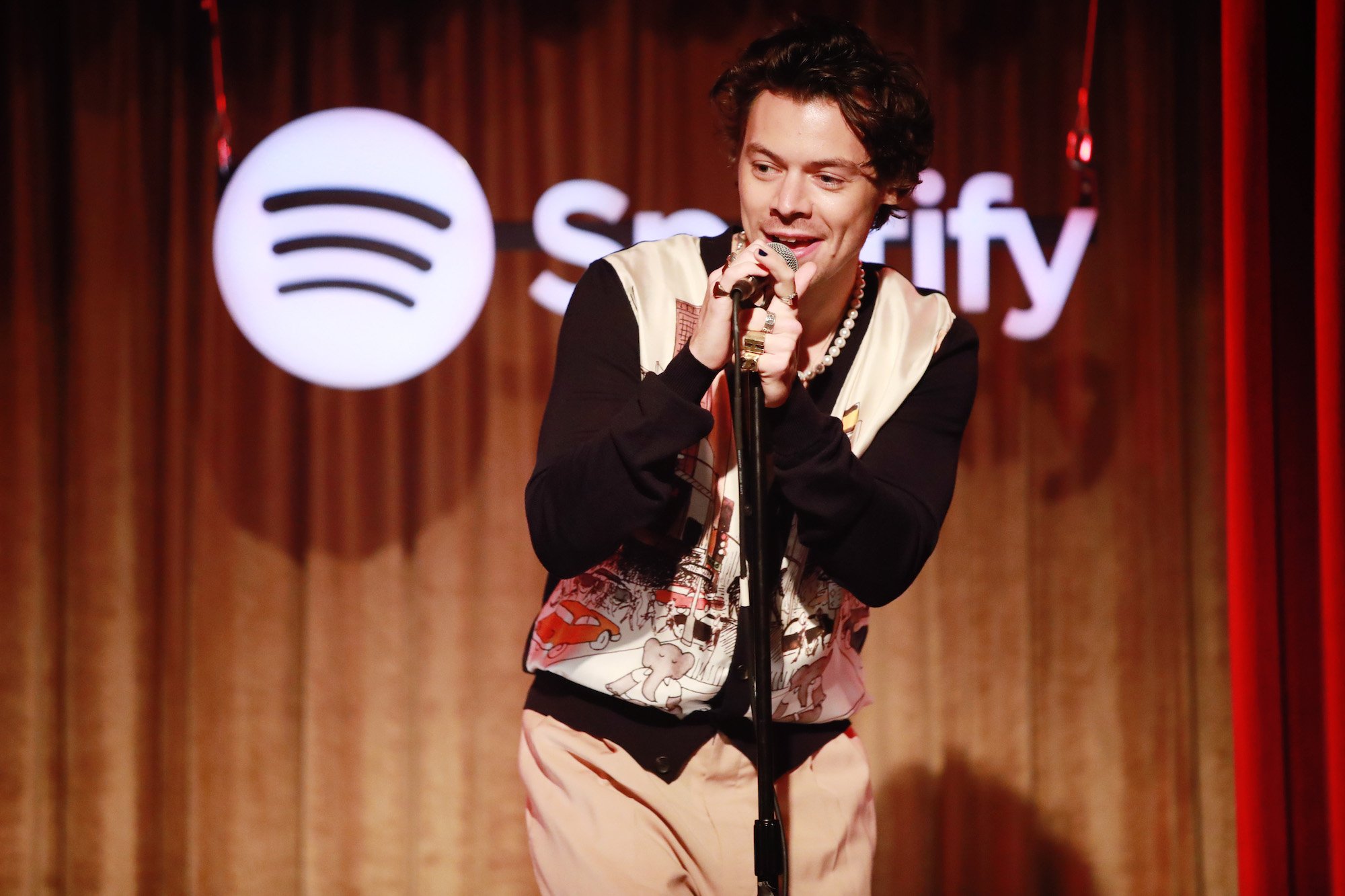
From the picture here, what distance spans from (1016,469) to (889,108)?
1859 mm

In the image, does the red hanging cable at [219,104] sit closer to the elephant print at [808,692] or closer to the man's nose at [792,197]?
the man's nose at [792,197]

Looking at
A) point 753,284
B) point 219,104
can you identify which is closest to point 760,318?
point 753,284

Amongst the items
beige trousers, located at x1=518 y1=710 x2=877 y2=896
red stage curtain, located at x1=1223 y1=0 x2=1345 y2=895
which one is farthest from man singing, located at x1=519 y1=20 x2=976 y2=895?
red stage curtain, located at x1=1223 y1=0 x2=1345 y2=895

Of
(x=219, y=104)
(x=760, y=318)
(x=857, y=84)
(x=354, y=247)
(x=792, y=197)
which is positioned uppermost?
(x=219, y=104)

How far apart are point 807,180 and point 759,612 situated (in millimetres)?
551

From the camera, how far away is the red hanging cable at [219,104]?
2.94 m

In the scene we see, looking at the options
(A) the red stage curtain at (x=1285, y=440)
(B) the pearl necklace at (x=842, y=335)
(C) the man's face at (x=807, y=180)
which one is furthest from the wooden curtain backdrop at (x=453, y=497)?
(C) the man's face at (x=807, y=180)

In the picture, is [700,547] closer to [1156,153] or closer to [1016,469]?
[1016,469]

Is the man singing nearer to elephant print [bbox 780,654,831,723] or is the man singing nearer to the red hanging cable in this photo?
elephant print [bbox 780,654,831,723]

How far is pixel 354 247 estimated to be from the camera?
2.89 meters

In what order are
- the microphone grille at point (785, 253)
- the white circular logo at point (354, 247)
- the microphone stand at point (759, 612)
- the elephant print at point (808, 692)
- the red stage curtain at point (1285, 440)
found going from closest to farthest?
the microphone stand at point (759, 612) < the microphone grille at point (785, 253) < the elephant print at point (808, 692) < the red stage curtain at point (1285, 440) < the white circular logo at point (354, 247)

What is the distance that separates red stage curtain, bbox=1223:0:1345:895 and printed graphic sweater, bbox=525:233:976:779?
0.86 meters

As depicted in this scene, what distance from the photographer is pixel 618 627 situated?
1.29m

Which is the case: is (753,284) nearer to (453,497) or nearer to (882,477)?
(882,477)
